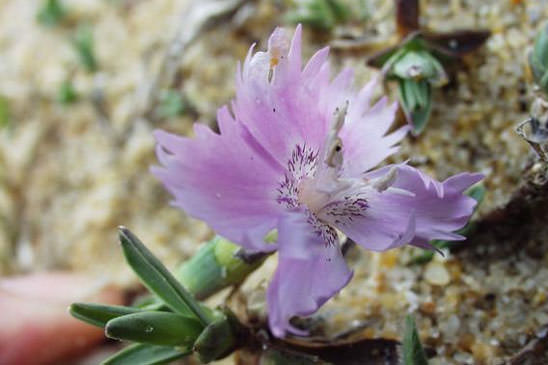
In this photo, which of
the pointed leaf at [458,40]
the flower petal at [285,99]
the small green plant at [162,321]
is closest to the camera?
the flower petal at [285,99]

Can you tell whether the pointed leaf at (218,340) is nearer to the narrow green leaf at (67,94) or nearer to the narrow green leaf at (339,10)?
the narrow green leaf at (339,10)

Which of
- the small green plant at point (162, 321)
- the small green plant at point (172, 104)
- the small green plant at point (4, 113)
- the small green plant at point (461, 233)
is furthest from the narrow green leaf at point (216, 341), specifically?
the small green plant at point (4, 113)

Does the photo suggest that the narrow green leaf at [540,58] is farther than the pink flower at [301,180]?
Yes

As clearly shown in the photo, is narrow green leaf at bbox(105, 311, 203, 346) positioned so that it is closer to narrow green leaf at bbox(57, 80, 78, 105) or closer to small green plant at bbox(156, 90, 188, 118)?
small green plant at bbox(156, 90, 188, 118)

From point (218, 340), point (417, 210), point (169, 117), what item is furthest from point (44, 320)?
point (417, 210)

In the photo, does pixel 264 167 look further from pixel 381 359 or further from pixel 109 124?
pixel 109 124
